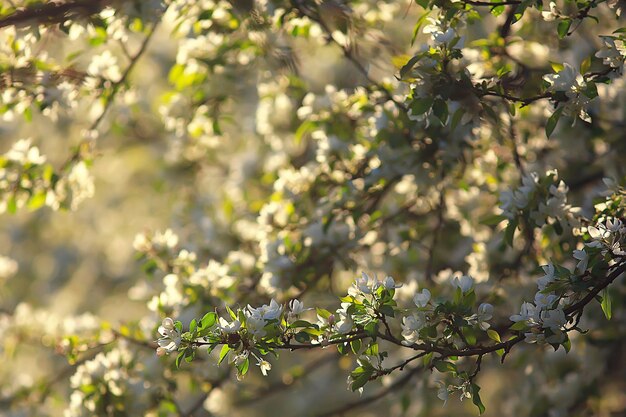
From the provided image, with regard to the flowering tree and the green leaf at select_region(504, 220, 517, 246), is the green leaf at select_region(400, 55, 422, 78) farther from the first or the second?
the green leaf at select_region(504, 220, 517, 246)

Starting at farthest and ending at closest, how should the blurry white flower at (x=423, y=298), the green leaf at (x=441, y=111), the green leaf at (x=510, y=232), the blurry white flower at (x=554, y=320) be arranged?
the green leaf at (x=510, y=232) < the green leaf at (x=441, y=111) < the blurry white flower at (x=423, y=298) < the blurry white flower at (x=554, y=320)

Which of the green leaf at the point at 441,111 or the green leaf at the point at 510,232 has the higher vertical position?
the green leaf at the point at 441,111

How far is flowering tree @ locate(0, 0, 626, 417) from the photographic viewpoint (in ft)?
6.24

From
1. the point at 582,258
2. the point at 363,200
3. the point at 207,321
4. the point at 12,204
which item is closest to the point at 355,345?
the point at 207,321

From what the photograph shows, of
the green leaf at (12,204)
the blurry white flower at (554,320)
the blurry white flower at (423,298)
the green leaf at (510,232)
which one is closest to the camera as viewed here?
the blurry white flower at (554,320)

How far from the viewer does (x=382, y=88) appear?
267 cm

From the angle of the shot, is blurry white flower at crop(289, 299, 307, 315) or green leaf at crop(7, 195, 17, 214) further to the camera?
green leaf at crop(7, 195, 17, 214)

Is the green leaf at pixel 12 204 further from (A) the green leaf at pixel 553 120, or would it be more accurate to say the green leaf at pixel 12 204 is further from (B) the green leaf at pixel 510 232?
(A) the green leaf at pixel 553 120

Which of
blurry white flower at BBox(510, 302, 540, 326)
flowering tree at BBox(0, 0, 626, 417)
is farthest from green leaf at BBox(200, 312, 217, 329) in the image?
blurry white flower at BBox(510, 302, 540, 326)

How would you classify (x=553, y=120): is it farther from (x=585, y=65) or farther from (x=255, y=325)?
(x=255, y=325)

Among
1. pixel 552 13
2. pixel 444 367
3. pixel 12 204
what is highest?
pixel 552 13

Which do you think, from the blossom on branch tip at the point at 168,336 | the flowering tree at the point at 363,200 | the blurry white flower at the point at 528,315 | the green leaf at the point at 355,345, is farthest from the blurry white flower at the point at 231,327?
the blurry white flower at the point at 528,315

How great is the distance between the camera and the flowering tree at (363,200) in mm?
1901

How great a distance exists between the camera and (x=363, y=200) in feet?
9.64
